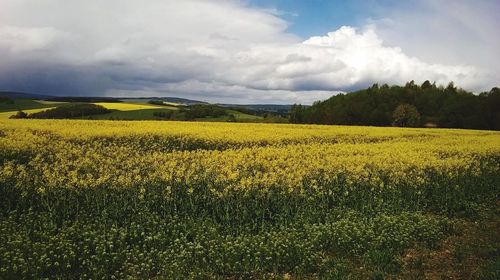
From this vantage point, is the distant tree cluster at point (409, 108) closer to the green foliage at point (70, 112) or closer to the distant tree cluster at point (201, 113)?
the distant tree cluster at point (201, 113)

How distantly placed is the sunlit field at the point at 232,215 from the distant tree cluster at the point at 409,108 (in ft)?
173

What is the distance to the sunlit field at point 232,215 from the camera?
9.58m

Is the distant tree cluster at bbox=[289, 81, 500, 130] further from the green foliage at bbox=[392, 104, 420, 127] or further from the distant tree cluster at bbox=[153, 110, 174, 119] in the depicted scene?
the distant tree cluster at bbox=[153, 110, 174, 119]

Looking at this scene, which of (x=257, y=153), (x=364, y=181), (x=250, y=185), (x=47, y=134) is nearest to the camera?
(x=250, y=185)

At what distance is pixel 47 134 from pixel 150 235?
52.9 ft

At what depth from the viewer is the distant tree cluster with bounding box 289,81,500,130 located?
68.9 metres

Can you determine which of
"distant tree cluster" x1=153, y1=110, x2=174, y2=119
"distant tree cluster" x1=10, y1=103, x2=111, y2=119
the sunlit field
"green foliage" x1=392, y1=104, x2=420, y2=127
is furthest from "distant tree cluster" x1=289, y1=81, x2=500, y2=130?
the sunlit field

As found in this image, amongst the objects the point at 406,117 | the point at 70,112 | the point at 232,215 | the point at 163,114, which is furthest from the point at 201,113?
the point at 232,215

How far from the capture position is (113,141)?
2422cm

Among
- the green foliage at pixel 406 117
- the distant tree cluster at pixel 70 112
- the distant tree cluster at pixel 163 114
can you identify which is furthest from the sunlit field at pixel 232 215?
the green foliage at pixel 406 117

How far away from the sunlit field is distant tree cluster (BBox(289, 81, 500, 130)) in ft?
173

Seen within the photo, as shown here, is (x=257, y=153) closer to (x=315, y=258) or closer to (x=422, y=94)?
(x=315, y=258)

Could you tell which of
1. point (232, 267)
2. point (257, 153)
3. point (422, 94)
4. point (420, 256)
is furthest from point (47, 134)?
point (422, 94)

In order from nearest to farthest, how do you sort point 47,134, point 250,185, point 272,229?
1. point 272,229
2. point 250,185
3. point 47,134
